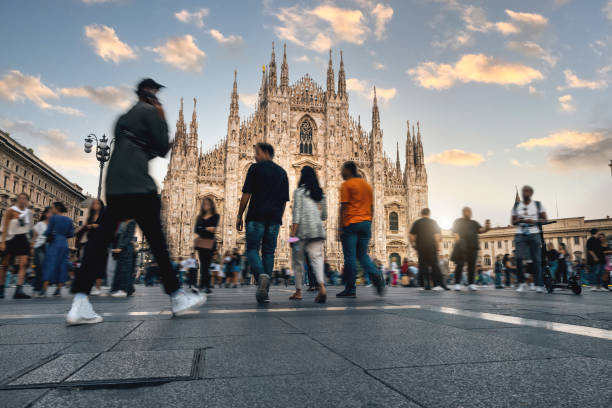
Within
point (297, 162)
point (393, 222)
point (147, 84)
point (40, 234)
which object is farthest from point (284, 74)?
point (147, 84)

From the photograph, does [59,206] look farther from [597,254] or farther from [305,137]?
[305,137]

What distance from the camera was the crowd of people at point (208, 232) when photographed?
3076 millimetres

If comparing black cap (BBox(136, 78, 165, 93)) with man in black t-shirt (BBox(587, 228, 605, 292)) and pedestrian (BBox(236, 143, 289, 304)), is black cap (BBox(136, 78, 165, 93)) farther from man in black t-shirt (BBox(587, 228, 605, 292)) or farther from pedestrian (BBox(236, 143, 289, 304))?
man in black t-shirt (BBox(587, 228, 605, 292))

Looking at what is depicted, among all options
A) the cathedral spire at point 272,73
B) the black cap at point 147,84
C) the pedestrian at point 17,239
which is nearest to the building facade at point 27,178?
the cathedral spire at point 272,73

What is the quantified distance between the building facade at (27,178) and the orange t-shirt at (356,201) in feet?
82.4

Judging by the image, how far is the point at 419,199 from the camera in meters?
33.8

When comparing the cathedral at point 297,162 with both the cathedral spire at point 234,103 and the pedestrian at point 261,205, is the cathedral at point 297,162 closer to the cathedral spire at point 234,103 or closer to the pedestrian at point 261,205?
the cathedral spire at point 234,103

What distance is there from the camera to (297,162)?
3256 centimetres

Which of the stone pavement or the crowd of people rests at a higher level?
the crowd of people

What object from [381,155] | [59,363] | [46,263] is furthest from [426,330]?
[381,155]

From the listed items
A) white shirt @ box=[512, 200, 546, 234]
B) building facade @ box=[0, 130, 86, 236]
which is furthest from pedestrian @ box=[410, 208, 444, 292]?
building facade @ box=[0, 130, 86, 236]

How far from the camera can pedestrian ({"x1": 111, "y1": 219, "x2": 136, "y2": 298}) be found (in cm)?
698

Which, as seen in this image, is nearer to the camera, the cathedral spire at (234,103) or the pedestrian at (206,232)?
the pedestrian at (206,232)

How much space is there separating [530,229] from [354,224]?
353 centimetres
